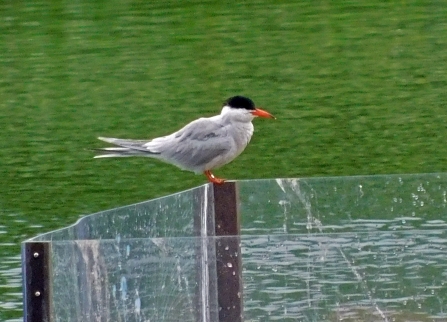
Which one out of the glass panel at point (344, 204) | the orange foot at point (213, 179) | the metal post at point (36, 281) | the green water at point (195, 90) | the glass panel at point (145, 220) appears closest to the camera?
the metal post at point (36, 281)

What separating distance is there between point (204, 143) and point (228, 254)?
4.85ft

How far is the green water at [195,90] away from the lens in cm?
607

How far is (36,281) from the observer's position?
2814 millimetres

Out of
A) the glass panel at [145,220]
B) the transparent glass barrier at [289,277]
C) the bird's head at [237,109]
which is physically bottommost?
the transparent glass barrier at [289,277]

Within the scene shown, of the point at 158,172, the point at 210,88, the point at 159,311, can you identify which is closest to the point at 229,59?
the point at 210,88

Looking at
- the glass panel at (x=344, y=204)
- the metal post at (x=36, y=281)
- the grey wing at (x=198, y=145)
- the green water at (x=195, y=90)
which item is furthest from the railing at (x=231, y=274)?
the green water at (x=195, y=90)

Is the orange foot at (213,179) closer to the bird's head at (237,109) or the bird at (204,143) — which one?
the bird at (204,143)

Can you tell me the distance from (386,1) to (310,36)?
76 cm

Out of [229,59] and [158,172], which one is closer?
[158,172]

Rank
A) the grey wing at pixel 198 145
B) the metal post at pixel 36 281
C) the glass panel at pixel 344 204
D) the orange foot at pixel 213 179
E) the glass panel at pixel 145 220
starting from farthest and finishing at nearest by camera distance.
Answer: the grey wing at pixel 198 145, the orange foot at pixel 213 179, the glass panel at pixel 344 204, the glass panel at pixel 145 220, the metal post at pixel 36 281

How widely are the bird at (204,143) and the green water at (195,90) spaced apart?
1141 millimetres

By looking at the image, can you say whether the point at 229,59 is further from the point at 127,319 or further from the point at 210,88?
the point at 127,319

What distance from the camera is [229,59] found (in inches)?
291

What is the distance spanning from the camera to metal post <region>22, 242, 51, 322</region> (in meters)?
2.79
